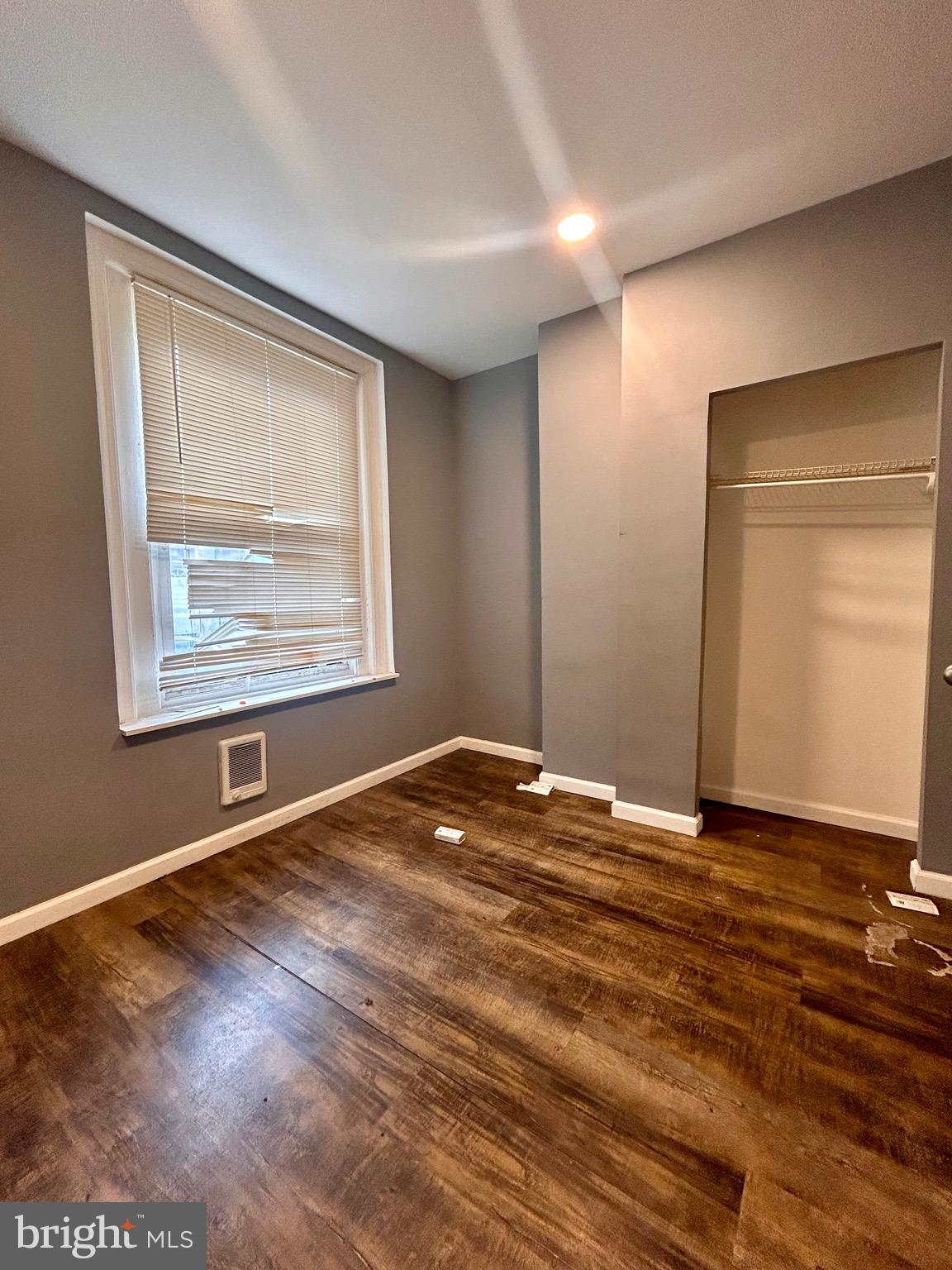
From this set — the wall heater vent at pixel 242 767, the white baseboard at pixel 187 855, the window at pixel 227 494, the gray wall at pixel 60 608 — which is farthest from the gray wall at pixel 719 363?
the gray wall at pixel 60 608

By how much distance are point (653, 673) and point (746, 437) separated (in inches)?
52.7

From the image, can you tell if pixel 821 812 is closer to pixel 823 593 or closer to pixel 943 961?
pixel 943 961

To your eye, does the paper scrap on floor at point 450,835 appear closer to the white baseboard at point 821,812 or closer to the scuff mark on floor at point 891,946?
the white baseboard at point 821,812

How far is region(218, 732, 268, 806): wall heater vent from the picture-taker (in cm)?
228

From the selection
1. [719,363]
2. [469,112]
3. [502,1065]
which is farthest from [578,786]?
[469,112]

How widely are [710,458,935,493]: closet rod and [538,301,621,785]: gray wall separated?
0.58m

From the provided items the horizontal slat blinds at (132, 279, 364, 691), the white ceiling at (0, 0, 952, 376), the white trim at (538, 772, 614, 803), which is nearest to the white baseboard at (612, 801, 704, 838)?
the white trim at (538, 772, 614, 803)

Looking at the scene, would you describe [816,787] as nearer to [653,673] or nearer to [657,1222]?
[653,673]

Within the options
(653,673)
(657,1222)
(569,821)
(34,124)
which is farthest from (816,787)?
(34,124)

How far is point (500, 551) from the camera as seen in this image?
3.39 m

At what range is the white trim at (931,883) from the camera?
187 cm

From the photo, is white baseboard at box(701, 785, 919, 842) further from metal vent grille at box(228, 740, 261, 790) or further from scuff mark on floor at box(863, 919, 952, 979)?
metal vent grille at box(228, 740, 261, 790)

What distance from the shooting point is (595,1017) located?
4.48ft

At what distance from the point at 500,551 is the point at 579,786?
1.63m
